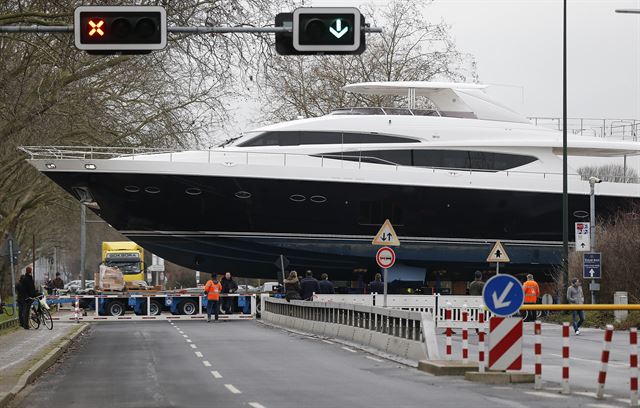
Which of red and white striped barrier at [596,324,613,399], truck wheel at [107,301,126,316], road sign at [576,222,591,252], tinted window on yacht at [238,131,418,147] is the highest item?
tinted window on yacht at [238,131,418,147]

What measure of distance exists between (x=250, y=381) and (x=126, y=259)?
61109 millimetres

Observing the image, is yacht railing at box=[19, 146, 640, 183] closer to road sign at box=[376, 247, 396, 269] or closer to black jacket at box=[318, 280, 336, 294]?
black jacket at box=[318, 280, 336, 294]

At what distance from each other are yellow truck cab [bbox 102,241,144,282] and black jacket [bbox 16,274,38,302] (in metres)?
40.1

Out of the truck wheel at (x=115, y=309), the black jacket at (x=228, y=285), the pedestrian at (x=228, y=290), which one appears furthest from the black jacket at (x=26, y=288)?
the black jacket at (x=228, y=285)

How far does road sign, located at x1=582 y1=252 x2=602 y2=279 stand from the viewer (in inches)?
1487

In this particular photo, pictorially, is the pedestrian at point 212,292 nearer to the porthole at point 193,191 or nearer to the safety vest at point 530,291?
the porthole at point 193,191

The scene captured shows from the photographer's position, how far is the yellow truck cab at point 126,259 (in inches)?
3091

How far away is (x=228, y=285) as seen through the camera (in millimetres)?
46406

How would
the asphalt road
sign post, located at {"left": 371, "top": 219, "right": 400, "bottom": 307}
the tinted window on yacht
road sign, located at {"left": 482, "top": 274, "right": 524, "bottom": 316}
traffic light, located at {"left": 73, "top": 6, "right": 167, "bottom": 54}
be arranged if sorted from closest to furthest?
the asphalt road
traffic light, located at {"left": 73, "top": 6, "right": 167, "bottom": 54}
road sign, located at {"left": 482, "top": 274, "right": 524, "bottom": 316}
sign post, located at {"left": 371, "top": 219, "right": 400, "bottom": 307}
the tinted window on yacht

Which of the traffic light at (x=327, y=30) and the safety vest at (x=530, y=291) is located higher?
the traffic light at (x=327, y=30)

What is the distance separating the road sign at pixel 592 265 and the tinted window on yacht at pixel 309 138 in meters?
10.5

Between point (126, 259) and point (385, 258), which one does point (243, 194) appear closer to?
point (385, 258)

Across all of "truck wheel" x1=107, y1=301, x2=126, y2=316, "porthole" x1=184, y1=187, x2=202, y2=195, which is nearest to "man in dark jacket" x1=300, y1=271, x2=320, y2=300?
"porthole" x1=184, y1=187, x2=202, y2=195

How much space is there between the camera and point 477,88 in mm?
50469
